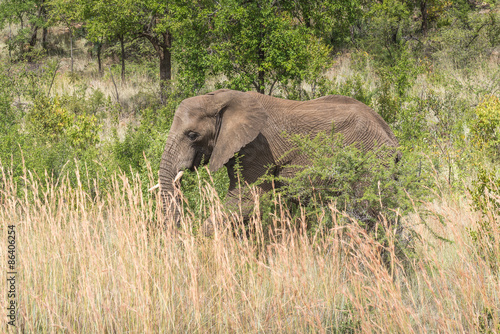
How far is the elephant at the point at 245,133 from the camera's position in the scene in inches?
215

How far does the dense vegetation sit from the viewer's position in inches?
136

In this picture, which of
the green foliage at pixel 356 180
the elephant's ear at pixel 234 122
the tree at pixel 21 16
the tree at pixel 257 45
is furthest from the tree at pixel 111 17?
the green foliage at pixel 356 180

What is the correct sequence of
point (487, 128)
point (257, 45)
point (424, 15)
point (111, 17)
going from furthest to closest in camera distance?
point (424, 15), point (111, 17), point (257, 45), point (487, 128)

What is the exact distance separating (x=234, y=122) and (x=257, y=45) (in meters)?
5.49

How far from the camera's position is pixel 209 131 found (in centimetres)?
560

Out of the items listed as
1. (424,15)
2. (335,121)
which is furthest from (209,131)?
(424,15)

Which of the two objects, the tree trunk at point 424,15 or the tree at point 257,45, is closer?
the tree at point 257,45

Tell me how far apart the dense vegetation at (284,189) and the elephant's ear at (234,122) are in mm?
568

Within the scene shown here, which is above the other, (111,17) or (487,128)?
(111,17)

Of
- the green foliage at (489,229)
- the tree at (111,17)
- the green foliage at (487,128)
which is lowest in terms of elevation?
the green foliage at (489,229)

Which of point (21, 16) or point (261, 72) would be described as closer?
point (261, 72)

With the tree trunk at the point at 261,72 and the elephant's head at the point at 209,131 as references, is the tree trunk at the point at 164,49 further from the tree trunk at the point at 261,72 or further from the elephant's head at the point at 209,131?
the elephant's head at the point at 209,131

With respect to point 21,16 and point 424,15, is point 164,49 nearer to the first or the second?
point 424,15

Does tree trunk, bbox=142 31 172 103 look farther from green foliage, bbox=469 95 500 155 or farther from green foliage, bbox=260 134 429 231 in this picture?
green foliage, bbox=260 134 429 231
